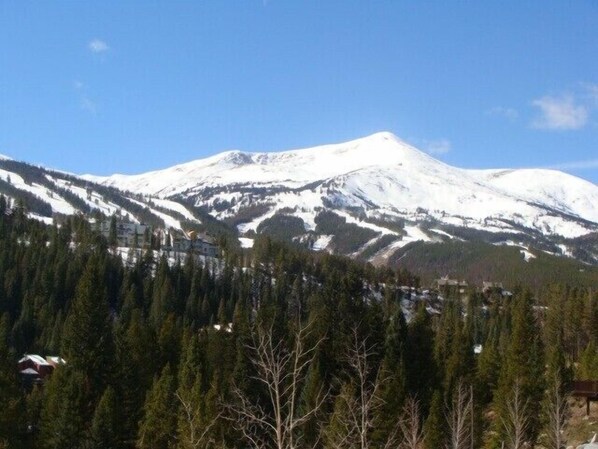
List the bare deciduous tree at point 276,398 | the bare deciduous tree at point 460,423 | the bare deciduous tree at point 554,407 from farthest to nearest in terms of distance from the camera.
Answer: the bare deciduous tree at point 554,407 < the bare deciduous tree at point 460,423 < the bare deciduous tree at point 276,398

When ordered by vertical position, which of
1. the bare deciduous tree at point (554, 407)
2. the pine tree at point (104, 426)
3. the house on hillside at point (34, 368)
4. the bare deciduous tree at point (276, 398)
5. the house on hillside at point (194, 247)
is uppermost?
the house on hillside at point (194, 247)

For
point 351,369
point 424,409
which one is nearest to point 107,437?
point 351,369

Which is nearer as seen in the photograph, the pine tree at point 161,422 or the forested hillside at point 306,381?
the forested hillside at point 306,381

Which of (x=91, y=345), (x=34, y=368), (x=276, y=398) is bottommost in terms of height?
(x=34, y=368)

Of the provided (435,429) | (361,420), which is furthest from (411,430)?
(361,420)

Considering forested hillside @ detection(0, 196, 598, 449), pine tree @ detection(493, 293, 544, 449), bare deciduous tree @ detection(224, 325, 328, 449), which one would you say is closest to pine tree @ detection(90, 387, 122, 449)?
forested hillside @ detection(0, 196, 598, 449)

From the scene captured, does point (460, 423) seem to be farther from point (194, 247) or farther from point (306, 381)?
point (194, 247)

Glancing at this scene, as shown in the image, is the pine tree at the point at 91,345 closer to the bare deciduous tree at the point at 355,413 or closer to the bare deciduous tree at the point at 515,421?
the bare deciduous tree at the point at 355,413

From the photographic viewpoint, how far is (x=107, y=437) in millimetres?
40812

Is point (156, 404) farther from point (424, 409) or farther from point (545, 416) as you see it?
point (545, 416)

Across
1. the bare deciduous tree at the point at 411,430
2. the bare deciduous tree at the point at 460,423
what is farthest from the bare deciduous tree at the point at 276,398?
the bare deciduous tree at the point at 460,423

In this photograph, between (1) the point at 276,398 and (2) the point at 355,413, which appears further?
(2) the point at 355,413

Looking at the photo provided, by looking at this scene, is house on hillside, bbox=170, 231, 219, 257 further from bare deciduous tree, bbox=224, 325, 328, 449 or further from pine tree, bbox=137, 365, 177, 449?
bare deciduous tree, bbox=224, 325, 328, 449

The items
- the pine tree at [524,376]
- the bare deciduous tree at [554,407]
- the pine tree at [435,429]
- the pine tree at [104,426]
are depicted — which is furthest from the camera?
the pine tree at [524,376]
